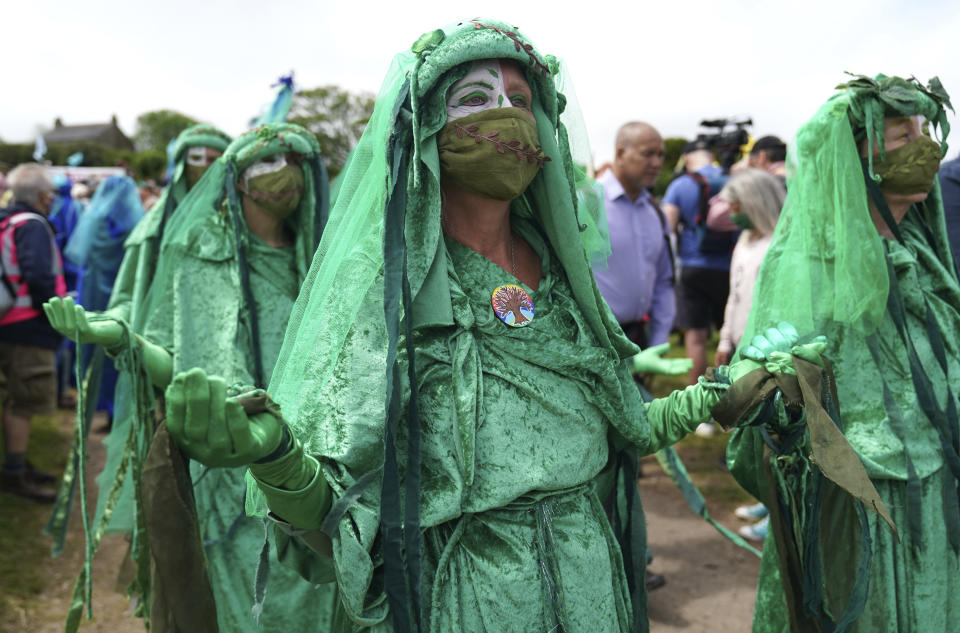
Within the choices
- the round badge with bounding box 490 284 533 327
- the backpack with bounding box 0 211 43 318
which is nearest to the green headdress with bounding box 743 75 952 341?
the round badge with bounding box 490 284 533 327

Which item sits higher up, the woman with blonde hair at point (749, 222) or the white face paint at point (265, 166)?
the white face paint at point (265, 166)

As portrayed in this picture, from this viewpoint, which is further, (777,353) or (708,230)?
(708,230)

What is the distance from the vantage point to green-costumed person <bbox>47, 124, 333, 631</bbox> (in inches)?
113

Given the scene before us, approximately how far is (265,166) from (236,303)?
53cm

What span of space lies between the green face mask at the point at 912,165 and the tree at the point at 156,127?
73.3m

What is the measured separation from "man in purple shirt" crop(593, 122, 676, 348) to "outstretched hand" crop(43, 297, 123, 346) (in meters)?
2.62

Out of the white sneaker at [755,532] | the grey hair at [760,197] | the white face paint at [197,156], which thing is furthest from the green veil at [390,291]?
the white sneaker at [755,532]

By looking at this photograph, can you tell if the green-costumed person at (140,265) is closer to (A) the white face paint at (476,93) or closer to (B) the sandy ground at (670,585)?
(B) the sandy ground at (670,585)

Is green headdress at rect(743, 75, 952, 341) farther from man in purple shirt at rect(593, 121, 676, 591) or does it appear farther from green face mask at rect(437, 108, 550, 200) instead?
man in purple shirt at rect(593, 121, 676, 591)

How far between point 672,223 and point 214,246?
4.09 metres

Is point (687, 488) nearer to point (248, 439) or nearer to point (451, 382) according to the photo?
point (451, 382)

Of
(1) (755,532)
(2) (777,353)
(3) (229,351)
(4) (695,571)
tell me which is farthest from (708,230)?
(2) (777,353)

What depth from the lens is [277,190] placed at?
3158mm

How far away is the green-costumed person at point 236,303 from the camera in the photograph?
113 inches
